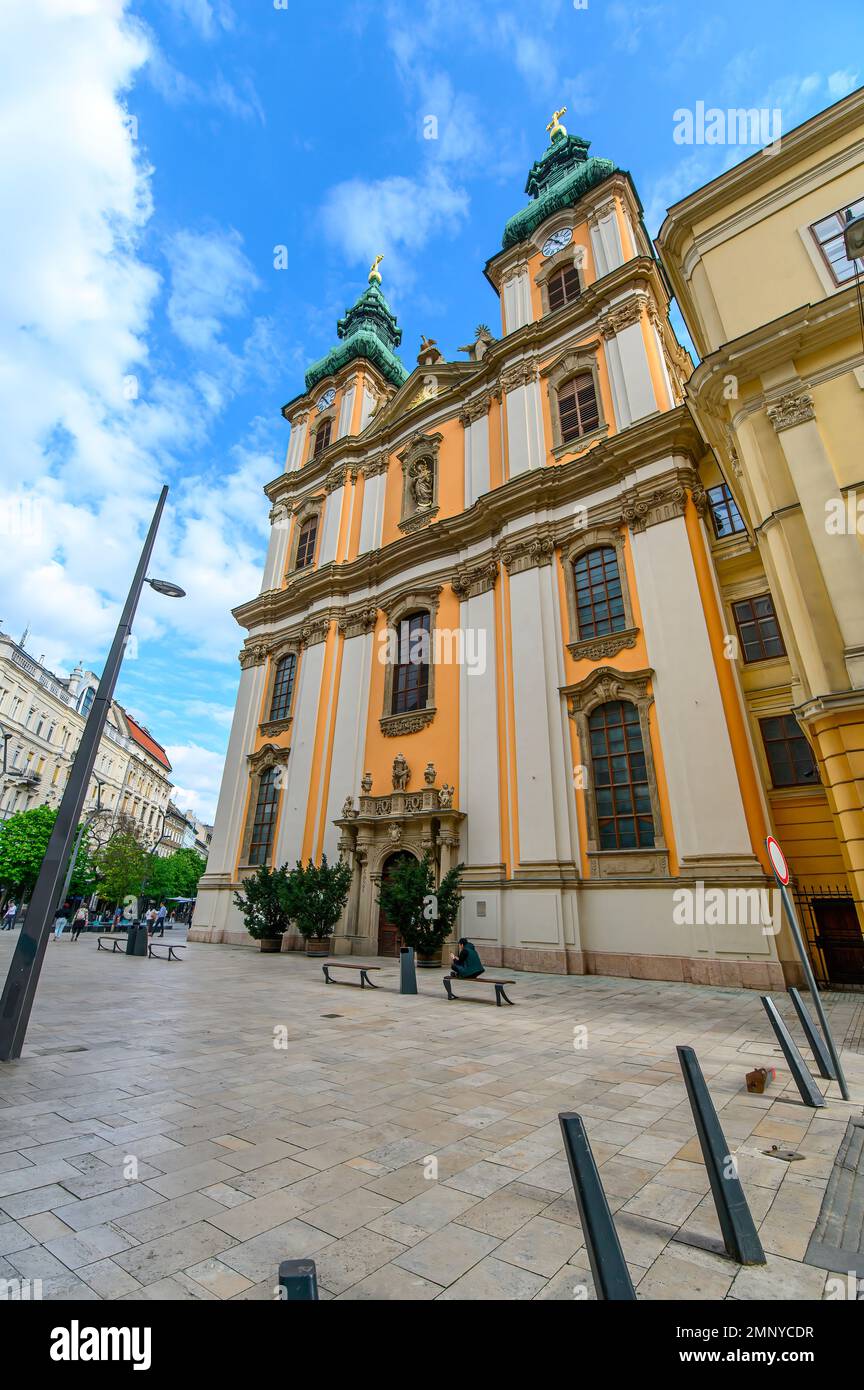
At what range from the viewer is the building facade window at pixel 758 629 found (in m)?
15.6

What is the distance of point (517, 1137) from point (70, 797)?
550 cm

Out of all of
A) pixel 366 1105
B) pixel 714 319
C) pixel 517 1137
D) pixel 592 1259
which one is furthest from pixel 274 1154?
pixel 714 319

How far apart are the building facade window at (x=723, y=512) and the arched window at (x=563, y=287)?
9.78 m

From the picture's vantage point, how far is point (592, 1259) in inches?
88.0

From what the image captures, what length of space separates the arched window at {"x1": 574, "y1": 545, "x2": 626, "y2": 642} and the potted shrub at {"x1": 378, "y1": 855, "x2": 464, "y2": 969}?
779cm

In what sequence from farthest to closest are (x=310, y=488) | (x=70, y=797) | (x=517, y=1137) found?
(x=310, y=488) < (x=70, y=797) < (x=517, y=1137)

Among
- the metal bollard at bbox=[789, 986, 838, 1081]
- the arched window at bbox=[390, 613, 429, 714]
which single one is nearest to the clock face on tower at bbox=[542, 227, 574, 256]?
the arched window at bbox=[390, 613, 429, 714]

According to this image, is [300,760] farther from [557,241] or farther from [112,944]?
[557,241]

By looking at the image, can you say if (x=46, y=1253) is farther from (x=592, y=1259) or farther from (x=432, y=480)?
(x=432, y=480)

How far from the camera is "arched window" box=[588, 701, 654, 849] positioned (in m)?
14.3

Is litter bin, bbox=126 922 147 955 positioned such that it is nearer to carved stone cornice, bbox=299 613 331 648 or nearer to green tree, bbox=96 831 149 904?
carved stone cornice, bbox=299 613 331 648

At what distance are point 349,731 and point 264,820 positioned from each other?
5.16 meters

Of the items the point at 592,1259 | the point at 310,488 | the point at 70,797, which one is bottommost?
the point at 592,1259

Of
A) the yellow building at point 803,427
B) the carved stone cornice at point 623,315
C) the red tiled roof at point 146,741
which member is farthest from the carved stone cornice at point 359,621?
the red tiled roof at point 146,741
